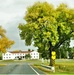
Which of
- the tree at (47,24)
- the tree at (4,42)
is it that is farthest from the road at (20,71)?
the tree at (4,42)

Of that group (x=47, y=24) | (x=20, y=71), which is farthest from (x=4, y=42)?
(x=20, y=71)

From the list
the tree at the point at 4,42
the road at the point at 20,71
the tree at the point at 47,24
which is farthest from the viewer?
the tree at the point at 4,42

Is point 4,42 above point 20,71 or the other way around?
above

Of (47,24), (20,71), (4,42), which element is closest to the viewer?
(20,71)

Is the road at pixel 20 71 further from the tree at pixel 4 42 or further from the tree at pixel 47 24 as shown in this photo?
the tree at pixel 4 42

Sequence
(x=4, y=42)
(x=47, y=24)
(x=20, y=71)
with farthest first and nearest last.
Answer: (x=4, y=42), (x=47, y=24), (x=20, y=71)

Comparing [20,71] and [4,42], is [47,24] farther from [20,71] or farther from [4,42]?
[4,42]

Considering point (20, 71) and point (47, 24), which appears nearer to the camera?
point (20, 71)

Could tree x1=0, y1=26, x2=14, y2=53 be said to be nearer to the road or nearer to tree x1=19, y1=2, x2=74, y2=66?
the road

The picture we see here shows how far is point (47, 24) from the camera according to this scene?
5106 cm

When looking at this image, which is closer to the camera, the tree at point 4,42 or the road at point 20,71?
the road at point 20,71

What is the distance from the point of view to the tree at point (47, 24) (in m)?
50.6

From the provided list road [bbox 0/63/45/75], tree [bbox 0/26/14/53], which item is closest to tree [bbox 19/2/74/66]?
road [bbox 0/63/45/75]

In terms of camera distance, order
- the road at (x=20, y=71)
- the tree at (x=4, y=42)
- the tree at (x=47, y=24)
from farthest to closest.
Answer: the tree at (x=4, y=42), the tree at (x=47, y=24), the road at (x=20, y=71)
